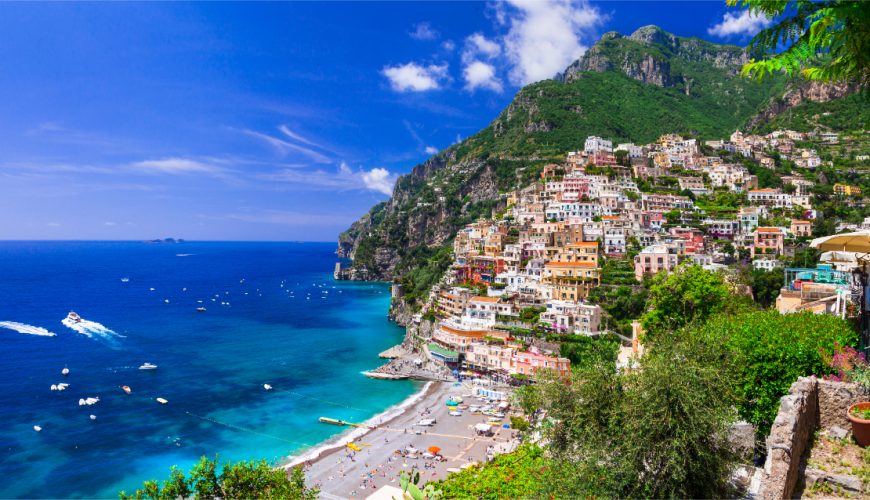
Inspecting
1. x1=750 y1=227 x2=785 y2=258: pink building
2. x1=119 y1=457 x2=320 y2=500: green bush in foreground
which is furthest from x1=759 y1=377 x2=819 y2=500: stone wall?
x1=750 y1=227 x2=785 y2=258: pink building

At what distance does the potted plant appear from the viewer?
8617 millimetres

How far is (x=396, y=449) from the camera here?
109 ft

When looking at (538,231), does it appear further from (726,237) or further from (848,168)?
(848,168)

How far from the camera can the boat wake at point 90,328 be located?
66.9 m

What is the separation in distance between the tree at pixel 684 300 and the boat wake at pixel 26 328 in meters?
74.7

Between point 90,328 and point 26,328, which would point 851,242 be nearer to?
point 90,328

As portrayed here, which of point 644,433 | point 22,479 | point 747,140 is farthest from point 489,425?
point 747,140

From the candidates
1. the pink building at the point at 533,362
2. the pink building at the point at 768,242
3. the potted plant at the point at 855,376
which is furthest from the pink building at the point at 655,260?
the potted plant at the point at 855,376

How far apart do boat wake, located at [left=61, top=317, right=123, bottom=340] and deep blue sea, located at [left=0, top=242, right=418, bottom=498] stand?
24cm

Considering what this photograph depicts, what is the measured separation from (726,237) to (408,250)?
8783 centimetres

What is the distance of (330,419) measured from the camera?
3931 cm

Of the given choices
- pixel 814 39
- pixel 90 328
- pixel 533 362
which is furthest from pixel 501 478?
pixel 90 328

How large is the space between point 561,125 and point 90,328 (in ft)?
385

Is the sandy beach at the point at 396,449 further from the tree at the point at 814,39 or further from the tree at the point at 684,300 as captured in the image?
the tree at the point at 814,39
